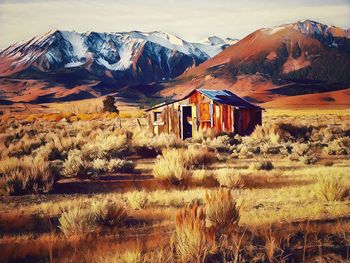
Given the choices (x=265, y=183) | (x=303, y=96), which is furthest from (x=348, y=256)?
(x=303, y=96)

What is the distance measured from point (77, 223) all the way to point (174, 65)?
100543mm

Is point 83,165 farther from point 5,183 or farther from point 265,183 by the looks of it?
point 265,183

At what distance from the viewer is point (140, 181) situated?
915 centimetres

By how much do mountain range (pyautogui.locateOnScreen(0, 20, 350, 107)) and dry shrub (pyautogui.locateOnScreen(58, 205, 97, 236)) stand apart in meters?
14.6

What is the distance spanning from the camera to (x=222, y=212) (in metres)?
5.25

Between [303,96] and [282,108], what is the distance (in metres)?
3.26

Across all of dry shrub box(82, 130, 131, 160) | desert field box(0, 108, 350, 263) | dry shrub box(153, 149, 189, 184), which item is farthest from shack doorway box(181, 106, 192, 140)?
dry shrub box(153, 149, 189, 184)

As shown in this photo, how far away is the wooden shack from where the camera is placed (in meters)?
18.6

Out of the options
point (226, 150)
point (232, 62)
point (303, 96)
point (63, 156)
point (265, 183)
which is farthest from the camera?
point (232, 62)

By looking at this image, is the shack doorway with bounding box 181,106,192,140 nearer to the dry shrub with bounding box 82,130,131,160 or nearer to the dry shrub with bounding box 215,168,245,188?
the dry shrub with bounding box 82,130,131,160

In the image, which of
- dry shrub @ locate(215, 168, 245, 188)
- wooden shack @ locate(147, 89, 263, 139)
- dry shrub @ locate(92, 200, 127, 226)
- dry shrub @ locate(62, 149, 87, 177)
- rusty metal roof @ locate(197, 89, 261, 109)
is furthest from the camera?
rusty metal roof @ locate(197, 89, 261, 109)

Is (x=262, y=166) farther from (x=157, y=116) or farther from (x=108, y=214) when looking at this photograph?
(x=157, y=116)

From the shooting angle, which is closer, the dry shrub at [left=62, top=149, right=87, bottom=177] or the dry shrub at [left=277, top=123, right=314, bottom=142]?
the dry shrub at [left=62, top=149, right=87, bottom=177]

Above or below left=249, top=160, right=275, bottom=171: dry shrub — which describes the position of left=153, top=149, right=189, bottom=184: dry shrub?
above
